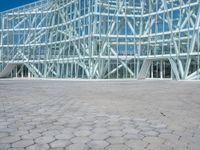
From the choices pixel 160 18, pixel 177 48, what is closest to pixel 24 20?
pixel 160 18

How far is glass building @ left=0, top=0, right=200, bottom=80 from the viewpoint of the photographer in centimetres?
3606

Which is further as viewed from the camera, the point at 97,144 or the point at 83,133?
the point at 83,133

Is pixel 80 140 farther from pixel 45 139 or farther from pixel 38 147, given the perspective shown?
pixel 38 147

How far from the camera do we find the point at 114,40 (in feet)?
138

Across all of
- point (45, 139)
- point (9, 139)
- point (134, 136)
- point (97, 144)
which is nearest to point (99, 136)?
point (97, 144)

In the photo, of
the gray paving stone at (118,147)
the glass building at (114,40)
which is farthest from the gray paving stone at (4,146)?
the glass building at (114,40)

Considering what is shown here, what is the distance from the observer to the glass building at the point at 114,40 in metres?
36.1

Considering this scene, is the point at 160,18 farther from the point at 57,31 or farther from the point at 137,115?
the point at 137,115

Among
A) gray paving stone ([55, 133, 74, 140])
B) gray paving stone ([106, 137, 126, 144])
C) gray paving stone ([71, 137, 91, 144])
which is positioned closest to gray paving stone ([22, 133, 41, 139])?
gray paving stone ([55, 133, 74, 140])

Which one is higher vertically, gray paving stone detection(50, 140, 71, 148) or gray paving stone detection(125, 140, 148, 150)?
gray paving stone detection(50, 140, 71, 148)

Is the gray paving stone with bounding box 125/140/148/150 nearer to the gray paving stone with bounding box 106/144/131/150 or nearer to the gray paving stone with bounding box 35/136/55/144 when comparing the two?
the gray paving stone with bounding box 106/144/131/150

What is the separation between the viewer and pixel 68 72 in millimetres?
46094

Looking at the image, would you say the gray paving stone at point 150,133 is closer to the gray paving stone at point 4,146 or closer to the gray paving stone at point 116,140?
the gray paving stone at point 116,140

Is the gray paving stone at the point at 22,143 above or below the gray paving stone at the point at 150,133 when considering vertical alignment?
above
